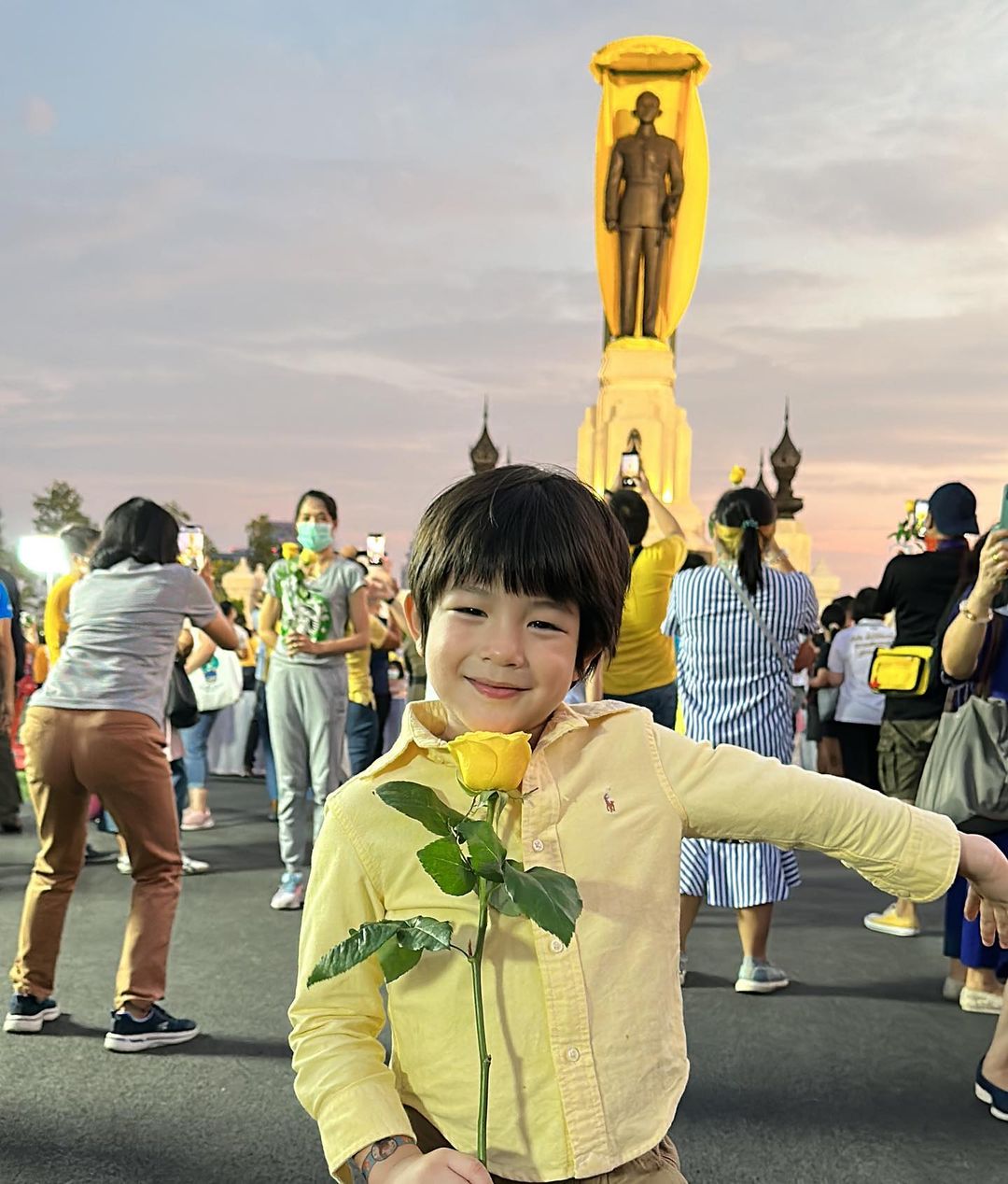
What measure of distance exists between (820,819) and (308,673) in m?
4.18

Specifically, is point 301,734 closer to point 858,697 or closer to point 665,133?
point 858,697

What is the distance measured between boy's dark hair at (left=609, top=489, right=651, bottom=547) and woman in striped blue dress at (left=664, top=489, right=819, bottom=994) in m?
0.36

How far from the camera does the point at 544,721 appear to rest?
1331mm

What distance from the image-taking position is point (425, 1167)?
3.36 ft

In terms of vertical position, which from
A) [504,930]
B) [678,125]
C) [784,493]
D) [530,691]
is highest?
[678,125]

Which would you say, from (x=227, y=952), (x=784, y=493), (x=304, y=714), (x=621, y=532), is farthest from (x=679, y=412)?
(x=784, y=493)

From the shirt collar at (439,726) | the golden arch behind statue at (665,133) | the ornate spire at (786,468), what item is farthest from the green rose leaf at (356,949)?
the ornate spire at (786,468)

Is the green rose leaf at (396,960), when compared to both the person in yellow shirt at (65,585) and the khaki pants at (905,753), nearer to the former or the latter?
the khaki pants at (905,753)

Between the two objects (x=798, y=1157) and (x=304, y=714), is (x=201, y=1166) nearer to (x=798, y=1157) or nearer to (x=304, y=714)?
(x=798, y=1157)

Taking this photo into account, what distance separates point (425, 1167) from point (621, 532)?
27.7 inches

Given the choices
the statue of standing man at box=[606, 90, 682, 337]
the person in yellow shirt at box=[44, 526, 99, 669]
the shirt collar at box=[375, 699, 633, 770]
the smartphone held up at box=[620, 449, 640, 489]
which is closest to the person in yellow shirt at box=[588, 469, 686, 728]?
the smartphone held up at box=[620, 449, 640, 489]

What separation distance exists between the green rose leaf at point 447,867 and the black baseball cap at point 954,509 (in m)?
3.90

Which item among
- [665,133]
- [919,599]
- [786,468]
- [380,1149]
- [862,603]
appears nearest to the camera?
[380,1149]

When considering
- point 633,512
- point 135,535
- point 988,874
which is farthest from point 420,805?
point 633,512
